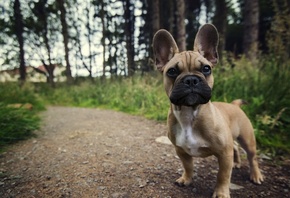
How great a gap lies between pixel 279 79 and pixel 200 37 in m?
2.48

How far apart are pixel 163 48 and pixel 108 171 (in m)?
1.55

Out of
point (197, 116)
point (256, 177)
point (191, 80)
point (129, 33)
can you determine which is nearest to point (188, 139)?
point (197, 116)

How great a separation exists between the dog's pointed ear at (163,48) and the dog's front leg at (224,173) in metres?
1.15

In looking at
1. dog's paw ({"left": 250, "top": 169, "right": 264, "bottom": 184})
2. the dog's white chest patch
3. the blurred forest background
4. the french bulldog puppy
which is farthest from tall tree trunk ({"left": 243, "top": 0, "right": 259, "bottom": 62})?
the dog's white chest patch

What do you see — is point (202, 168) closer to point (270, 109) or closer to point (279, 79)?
point (270, 109)

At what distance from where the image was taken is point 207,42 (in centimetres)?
267

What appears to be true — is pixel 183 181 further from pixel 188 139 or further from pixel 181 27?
pixel 181 27

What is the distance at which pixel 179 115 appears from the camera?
2.38 metres

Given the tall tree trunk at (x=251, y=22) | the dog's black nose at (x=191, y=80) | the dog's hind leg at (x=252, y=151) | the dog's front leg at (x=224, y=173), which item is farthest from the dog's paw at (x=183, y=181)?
the tall tree trunk at (x=251, y=22)

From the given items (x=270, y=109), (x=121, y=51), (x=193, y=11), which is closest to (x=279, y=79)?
(x=270, y=109)

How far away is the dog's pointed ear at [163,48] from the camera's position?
267 cm

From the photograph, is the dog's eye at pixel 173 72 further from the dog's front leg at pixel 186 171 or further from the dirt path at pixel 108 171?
the dirt path at pixel 108 171

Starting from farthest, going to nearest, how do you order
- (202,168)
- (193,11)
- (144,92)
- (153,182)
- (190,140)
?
(193,11)
(144,92)
(202,168)
(153,182)
(190,140)

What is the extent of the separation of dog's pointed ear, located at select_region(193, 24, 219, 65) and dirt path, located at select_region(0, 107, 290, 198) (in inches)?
55.6
